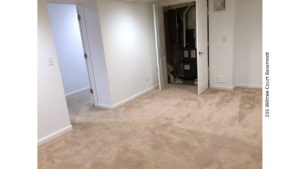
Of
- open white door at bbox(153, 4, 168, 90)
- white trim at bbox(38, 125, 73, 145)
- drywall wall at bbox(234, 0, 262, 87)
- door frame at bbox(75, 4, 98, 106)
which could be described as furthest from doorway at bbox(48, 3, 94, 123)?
drywall wall at bbox(234, 0, 262, 87)

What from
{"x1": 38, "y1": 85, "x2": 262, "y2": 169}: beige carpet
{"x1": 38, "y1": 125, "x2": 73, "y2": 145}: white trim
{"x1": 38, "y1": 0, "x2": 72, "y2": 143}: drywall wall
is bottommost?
{"x1": 38, "y1": 85, "x2": 262, "y2": 169}: beige carpet

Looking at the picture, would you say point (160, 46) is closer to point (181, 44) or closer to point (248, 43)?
point (181, 44)

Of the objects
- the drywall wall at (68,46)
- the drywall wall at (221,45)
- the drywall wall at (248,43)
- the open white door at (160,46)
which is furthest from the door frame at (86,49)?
the drywall wall at (248,43)

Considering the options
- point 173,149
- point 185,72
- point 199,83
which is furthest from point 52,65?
point 185,72

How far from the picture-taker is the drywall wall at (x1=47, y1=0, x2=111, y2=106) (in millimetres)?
3428

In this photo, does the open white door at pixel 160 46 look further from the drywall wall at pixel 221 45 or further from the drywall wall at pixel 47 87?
the drywall wall at pixel 47 87

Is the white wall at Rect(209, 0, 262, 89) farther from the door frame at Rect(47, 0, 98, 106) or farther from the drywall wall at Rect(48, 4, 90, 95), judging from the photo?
the drywall wall at Rect(48, 4, 90, 95)

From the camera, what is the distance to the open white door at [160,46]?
4.48 metres

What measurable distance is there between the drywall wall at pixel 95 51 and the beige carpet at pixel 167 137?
13.0 inches

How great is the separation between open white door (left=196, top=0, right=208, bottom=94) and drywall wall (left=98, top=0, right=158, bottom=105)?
3.90 feet

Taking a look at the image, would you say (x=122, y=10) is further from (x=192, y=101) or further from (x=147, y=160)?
(x=147, y=160)
